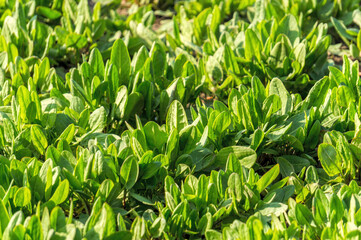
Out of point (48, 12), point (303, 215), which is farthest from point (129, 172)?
point (48, 12)

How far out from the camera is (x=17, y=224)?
5.94ft

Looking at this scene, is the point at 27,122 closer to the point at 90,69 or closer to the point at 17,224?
the point at 90,69

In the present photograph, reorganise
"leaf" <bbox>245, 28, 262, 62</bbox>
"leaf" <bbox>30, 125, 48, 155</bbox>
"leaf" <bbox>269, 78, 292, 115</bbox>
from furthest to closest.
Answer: "leaf" <bbox>245, 28, 262, 62</bbox>
"leaf" <bbox>269, 78, 292, 115</bbox>
"leaf" <bbox>30, 125, 48, 155</bbox>

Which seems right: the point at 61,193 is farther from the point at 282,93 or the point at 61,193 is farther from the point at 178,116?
the point at 282,93

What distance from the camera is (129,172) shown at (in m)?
2.21

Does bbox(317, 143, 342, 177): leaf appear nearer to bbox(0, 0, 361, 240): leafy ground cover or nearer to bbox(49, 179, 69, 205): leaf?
bbox(0, 0, 361, 240): leafy ground cover

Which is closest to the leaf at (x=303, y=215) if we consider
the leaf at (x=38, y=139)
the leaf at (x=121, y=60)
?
the leaf at (x=38, y=139)

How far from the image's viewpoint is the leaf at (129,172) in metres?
2.18

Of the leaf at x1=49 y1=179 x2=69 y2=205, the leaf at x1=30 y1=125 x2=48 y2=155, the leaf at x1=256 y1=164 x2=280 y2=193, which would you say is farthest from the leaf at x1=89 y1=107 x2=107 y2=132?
the leaf at x1=256 y1=164 x2=280 y2=193

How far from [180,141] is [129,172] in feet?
1.08

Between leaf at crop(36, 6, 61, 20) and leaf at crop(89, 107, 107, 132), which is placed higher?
leaf at crop(36, 6, 61, 20)

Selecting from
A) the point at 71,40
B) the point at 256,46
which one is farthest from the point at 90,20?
the point at 256,46

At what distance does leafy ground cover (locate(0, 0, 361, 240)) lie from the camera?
6.69 feet

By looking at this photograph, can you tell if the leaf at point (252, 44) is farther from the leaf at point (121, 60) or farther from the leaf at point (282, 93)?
the leaf at point (121, 60)
